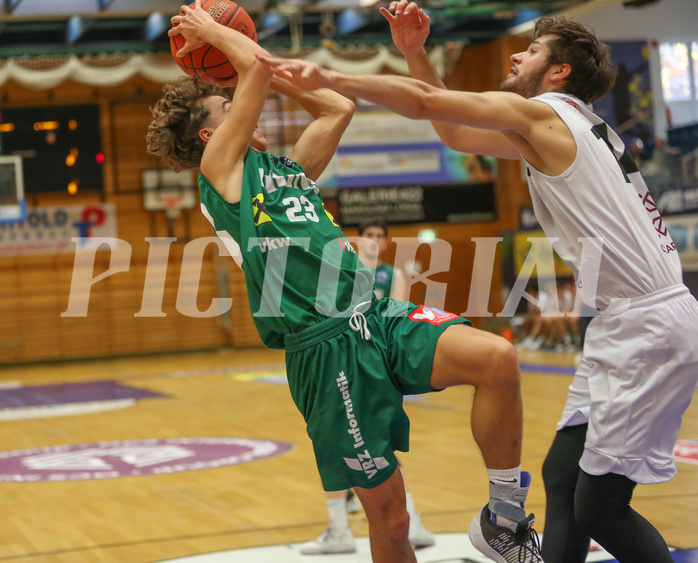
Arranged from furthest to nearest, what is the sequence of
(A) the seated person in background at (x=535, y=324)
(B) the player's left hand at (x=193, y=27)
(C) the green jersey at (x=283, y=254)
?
1. (A) the seated person in background at (x=535, y=324)
2. (B) the player's left hand at (x=193, y=27)
3. (C) the green jersey at (x=283, y=254)

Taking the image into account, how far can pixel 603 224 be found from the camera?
2.71 m

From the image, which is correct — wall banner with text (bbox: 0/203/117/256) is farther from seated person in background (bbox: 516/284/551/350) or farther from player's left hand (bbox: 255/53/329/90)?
player's left hand (bbox: 255/53/329/90)

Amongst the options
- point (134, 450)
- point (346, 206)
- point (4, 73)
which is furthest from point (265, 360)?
point (134, 450)

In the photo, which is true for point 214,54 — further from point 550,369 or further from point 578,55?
point 550,369

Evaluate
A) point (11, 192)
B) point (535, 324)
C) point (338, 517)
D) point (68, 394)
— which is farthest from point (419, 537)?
point (11, 192)

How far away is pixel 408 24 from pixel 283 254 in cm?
97

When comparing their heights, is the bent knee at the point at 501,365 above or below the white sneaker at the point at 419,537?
above

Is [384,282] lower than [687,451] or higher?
higher

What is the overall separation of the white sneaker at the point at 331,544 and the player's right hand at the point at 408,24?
2.75 m

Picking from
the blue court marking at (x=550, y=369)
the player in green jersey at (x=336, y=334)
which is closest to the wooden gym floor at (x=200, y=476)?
the blue court marking at (x=550, y=369)

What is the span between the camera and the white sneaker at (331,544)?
463cm

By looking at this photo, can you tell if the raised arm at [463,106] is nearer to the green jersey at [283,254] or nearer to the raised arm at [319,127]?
the green jersey at [283,254]

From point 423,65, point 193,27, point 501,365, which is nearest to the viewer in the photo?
point 501,365

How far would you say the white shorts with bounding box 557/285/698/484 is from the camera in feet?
8.71
